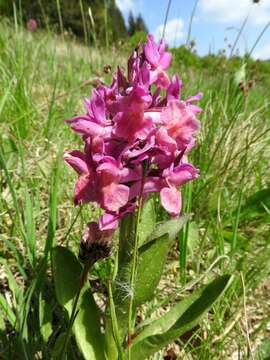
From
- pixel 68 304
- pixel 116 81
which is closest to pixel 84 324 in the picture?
pixel 68 304

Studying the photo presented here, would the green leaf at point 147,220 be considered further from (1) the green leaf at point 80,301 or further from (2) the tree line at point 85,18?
(2) the tree line at point 85,18

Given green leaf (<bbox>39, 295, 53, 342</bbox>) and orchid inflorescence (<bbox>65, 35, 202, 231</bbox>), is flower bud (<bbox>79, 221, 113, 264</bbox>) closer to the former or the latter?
orchid inflorescence (<bbox>65, 35, 202, 231</bbox>)

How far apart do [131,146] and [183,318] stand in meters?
→ 0.33

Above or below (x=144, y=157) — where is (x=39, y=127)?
above

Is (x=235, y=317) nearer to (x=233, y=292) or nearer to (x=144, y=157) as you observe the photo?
(x=233, y=292)

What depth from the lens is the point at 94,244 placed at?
719 mm

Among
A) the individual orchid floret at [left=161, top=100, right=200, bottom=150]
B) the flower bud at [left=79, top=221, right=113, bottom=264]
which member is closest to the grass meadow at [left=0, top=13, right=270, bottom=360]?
the flower bud at [left=79, top=221, right=113, bottom=264]

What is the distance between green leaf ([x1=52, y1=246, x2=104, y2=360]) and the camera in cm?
80

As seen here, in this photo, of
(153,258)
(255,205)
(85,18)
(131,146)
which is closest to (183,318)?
(153,258)

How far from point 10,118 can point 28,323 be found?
3.44 feet

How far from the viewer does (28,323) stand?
3.01 ft

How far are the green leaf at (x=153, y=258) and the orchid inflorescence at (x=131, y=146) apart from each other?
8cm

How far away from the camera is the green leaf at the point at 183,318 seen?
724mm

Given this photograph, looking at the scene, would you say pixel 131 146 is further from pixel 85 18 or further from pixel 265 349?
pixel 85 18
